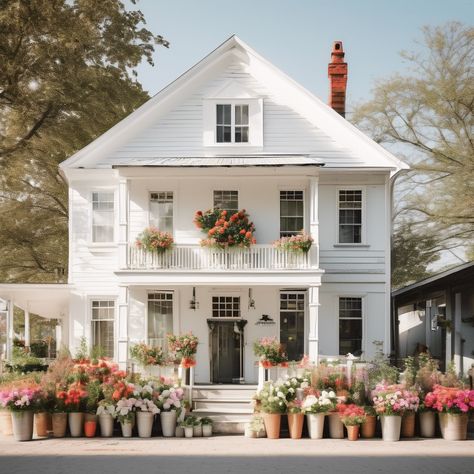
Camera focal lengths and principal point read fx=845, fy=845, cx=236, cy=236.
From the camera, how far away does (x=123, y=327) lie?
894 inches

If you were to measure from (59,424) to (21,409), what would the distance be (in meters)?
0.96

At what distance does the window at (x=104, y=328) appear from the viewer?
974 inches

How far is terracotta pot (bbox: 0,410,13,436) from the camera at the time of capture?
19141 mm

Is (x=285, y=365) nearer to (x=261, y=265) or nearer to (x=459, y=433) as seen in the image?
(x=261, y=265)

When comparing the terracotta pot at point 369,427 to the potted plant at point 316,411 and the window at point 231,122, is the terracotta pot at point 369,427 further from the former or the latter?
the window at point 231,122

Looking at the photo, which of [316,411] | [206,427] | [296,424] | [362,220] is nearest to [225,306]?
[362,220]

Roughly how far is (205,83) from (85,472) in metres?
14.0

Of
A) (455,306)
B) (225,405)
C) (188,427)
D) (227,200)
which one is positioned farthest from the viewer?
(455,306)

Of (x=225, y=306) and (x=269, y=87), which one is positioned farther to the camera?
(x=269, y=87)

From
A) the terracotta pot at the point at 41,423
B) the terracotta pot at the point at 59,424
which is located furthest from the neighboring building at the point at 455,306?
the terracotta pot at the point at 41,423

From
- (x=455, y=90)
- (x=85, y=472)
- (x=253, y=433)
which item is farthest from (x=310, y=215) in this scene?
(x=455, y=90)

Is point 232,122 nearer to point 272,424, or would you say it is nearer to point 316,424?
point 272,424

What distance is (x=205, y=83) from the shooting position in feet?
82.2

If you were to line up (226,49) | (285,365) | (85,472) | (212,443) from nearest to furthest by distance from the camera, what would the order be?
(85,472) < (212,443) < (285,365) < (226,49)
